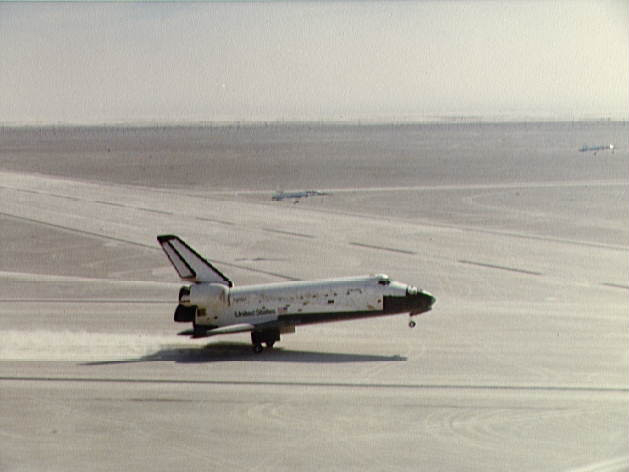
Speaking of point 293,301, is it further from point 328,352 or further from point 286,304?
point 328,352

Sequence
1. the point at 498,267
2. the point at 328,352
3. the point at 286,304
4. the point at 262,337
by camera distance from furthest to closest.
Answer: the point at 498,267 → the point at 286,304 → the point at 262,337 → the point at 328,352

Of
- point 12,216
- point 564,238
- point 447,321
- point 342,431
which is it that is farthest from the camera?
point 12,216

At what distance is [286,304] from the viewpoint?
49844 millimetres

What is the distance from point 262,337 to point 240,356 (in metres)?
1.51

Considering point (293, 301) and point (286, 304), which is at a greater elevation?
point (293, 301)

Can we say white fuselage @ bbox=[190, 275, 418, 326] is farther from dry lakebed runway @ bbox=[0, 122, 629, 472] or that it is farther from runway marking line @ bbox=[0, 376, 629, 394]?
runway marking line @ bbox=[0, 376, 629, 394]

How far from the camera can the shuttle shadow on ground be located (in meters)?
47.7

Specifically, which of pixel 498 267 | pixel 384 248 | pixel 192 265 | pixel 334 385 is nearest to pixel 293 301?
pixel 192 265

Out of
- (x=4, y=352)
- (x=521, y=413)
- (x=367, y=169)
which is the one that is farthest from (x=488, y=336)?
(x=367, y=169)

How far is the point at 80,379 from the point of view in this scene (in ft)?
146

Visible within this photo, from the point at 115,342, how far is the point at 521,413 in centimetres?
2302

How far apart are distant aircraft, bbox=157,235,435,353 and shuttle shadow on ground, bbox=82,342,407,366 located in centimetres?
86

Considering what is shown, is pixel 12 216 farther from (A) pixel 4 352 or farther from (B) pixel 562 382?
(B) pixel 562 382

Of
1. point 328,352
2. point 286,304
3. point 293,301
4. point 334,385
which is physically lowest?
point 334,385
